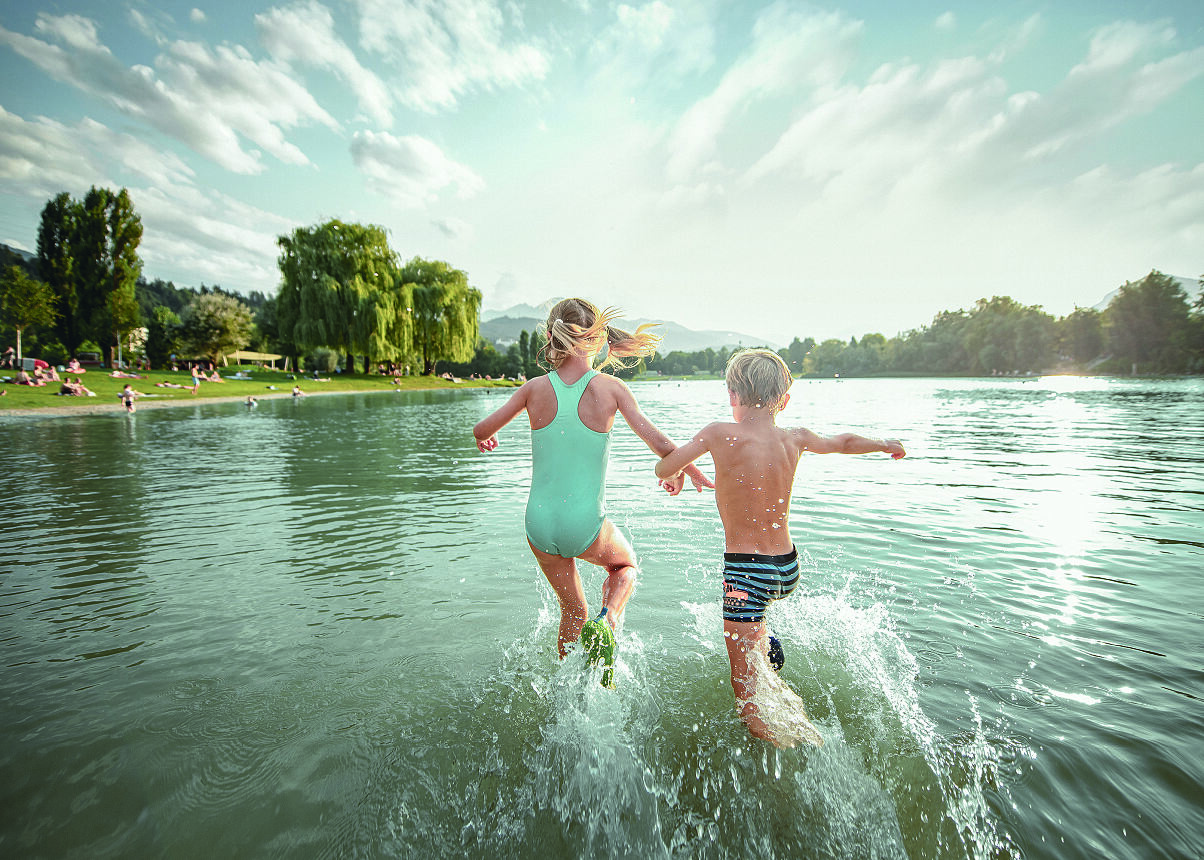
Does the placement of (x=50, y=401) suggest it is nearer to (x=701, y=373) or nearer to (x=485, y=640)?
(x=485, y=640)

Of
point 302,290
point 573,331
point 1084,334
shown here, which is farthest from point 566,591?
point 1084,334

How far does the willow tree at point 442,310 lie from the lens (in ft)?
162

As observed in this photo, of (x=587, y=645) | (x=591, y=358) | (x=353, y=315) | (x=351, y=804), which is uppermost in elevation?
(x=353, y=315)

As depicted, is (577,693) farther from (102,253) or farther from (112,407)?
(102,253)

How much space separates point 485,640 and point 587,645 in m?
1.49

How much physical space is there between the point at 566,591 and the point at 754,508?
1.31 metres

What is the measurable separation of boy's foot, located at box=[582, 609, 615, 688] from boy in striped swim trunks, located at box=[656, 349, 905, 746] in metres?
0.69

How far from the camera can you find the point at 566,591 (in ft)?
11.7

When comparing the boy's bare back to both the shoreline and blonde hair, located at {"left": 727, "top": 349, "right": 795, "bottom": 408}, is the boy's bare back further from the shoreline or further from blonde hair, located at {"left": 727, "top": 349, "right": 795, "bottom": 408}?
the shoreline

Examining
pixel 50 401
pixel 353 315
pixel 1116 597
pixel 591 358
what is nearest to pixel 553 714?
pixel 591 358

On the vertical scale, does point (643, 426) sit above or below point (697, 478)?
above

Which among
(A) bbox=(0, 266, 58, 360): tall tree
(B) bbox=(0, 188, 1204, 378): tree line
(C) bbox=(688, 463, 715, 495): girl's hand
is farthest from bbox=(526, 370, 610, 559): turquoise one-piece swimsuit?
(A) bbox=(0, 266, 58, 360): tall tree

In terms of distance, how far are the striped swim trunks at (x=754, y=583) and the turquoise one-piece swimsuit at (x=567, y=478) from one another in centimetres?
87

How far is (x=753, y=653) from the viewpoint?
3242 mm
